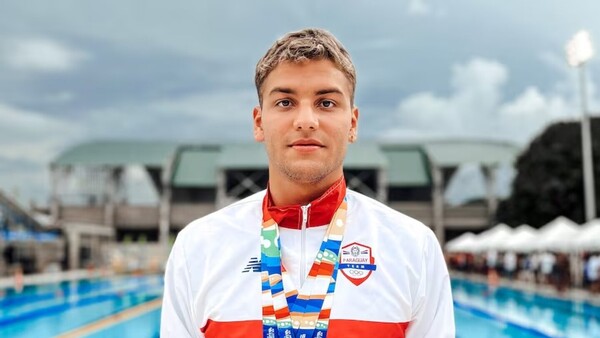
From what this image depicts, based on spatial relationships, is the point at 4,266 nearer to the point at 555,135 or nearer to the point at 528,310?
the point at 528,310

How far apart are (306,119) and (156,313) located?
62.8 feet

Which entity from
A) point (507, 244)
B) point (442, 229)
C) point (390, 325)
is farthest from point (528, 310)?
point (442, 229)

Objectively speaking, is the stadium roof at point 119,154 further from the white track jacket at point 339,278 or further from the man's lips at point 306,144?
the man's lips at point 306,144

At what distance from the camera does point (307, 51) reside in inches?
88.2

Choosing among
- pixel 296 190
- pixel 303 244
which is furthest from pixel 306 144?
pixel 303 244

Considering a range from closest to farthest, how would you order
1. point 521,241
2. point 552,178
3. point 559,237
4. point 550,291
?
point 559,237 → point 550,291 → point 521,241 → point 552,178

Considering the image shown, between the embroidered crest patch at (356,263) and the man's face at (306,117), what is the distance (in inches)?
10.1

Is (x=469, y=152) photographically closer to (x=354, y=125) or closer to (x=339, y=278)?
(x=354, y=125)

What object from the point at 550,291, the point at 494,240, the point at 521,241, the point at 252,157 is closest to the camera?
the point at 550,291

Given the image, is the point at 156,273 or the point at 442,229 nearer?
the point at 156,273

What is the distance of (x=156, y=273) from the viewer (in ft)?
152

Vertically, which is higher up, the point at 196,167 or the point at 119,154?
the point at 119,154

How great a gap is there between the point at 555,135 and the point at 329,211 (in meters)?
43.6

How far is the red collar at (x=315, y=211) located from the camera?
2.36 meters
